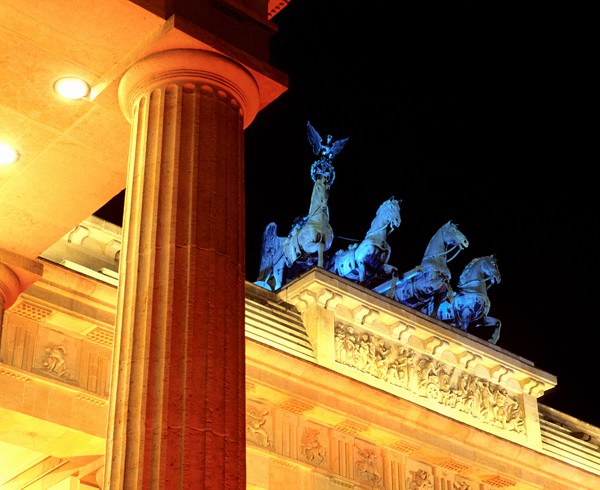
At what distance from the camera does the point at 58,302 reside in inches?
861

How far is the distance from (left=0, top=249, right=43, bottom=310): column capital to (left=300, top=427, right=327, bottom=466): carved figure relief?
983 cm

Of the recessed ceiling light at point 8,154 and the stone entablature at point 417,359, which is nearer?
the recessed ceiling light at point 8,154

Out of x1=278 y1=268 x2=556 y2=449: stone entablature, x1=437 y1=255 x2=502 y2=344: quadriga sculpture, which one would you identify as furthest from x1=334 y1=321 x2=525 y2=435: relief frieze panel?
x1=437 y1=255 x2=502 y2=344: quadriga sculpture

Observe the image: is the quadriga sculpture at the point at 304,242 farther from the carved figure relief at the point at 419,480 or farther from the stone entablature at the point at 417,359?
the carved figure relief at the point at 419,480

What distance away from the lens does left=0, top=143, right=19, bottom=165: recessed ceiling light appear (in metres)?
A: 14.3

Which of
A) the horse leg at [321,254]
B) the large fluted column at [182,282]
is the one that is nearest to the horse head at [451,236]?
the horse leg at [321,254]

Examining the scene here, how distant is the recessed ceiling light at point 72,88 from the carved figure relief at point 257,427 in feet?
40.2

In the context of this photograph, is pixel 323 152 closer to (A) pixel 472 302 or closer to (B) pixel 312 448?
(A) pixel 472 302

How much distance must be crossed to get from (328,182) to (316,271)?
16.9ft

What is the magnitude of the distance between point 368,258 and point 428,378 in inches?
140

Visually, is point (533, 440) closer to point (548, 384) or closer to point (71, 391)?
point (548, 384)

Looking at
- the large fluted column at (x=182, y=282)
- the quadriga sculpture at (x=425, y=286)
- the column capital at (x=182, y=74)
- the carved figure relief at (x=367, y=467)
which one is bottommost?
the large fluted column at (x=182, y=282)

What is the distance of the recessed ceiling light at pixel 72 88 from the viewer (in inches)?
511

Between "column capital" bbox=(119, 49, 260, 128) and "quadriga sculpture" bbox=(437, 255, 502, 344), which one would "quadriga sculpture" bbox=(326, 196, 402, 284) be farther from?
"column capital" bbox=(119, 49, 260, 128)
